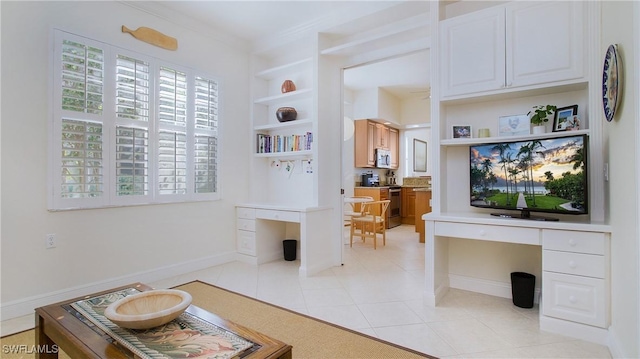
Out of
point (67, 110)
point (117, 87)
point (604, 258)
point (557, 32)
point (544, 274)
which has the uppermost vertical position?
point (557, 32)

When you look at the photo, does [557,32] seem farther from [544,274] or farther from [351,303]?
[351,303]

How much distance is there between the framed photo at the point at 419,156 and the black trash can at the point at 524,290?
5.72m

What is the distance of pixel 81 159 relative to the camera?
2801 mm

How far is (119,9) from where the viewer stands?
3.13 m

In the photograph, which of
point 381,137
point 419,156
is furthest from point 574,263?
point 419,156

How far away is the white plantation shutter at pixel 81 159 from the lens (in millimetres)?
2717

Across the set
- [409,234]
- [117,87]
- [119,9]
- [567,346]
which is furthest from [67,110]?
[409,234]

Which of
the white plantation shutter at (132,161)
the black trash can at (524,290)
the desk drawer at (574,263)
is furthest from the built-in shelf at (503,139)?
the white plantation shutter at (132,161)

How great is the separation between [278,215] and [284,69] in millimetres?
2019

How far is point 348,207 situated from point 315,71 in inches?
126

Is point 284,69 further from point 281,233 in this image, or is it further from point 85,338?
point 85,338

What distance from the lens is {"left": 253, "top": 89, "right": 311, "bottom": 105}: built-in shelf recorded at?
13.0ft

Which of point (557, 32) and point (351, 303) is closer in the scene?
point (557, 32)

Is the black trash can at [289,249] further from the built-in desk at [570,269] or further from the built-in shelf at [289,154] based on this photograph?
the built-in desk at [570,269]
